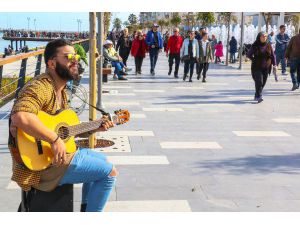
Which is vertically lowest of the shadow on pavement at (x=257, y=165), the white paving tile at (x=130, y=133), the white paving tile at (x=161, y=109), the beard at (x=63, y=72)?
the white paving tile at (x=161, y=109)

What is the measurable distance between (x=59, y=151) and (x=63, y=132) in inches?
13.6

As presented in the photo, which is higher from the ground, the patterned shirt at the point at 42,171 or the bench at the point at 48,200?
the patterned shirt at the point at 42,171

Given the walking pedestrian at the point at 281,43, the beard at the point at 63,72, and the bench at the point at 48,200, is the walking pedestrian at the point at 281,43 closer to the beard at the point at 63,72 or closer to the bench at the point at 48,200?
the beard at the point at 63,72

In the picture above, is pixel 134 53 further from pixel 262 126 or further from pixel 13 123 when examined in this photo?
pixel 13 123

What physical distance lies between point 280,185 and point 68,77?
9.22ft

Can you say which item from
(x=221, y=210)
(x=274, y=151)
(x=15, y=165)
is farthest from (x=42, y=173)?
(x=274, y=151)

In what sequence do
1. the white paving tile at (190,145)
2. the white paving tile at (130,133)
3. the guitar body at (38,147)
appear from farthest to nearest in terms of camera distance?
the white paving tile at (130,133), the white paving tile at (190,145), the guitar body at (38,147)

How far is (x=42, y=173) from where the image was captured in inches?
139

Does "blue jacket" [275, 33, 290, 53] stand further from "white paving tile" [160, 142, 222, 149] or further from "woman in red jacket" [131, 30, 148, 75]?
"white paving tile" [160, 142, 222, 149]

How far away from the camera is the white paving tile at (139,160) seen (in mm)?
6230

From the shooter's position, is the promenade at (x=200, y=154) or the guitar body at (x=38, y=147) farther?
the promenade at (x=200, y=154)

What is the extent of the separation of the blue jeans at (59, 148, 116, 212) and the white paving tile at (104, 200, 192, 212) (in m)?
0.76

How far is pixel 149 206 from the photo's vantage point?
469 centimetres

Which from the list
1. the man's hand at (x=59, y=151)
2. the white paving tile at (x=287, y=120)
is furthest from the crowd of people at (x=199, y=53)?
the man's hand at (x=59, y=151)
